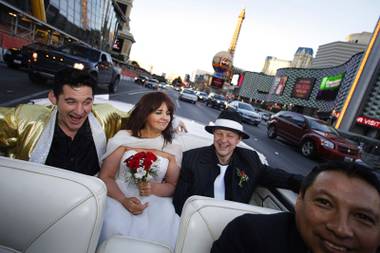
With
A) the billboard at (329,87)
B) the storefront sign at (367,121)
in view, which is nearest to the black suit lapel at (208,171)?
the storefront sign at (367,121)

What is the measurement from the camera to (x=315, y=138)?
11.2 m

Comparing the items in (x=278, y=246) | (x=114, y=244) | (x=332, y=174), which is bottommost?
(x=114, y=244)

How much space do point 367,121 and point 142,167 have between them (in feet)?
126

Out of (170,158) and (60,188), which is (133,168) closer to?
(170,158)

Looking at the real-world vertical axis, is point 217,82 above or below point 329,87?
below

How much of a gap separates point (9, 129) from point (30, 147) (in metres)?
0.22

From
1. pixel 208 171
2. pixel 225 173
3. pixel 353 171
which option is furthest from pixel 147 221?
pixel 353 171

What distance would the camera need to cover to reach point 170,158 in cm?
293

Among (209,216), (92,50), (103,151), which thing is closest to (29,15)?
(92,50)

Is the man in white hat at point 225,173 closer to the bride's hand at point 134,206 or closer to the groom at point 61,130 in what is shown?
the bride's hand at point 134,206

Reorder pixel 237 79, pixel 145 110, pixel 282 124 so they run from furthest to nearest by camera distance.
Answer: pixel 237 79 < pixel 282 124 < pixel 145 110

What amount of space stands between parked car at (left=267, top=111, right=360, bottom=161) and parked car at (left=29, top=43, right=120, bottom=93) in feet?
28.2

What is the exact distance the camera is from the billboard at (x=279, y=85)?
76.1 meters

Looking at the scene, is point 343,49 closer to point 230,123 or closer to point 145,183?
point 230,123
